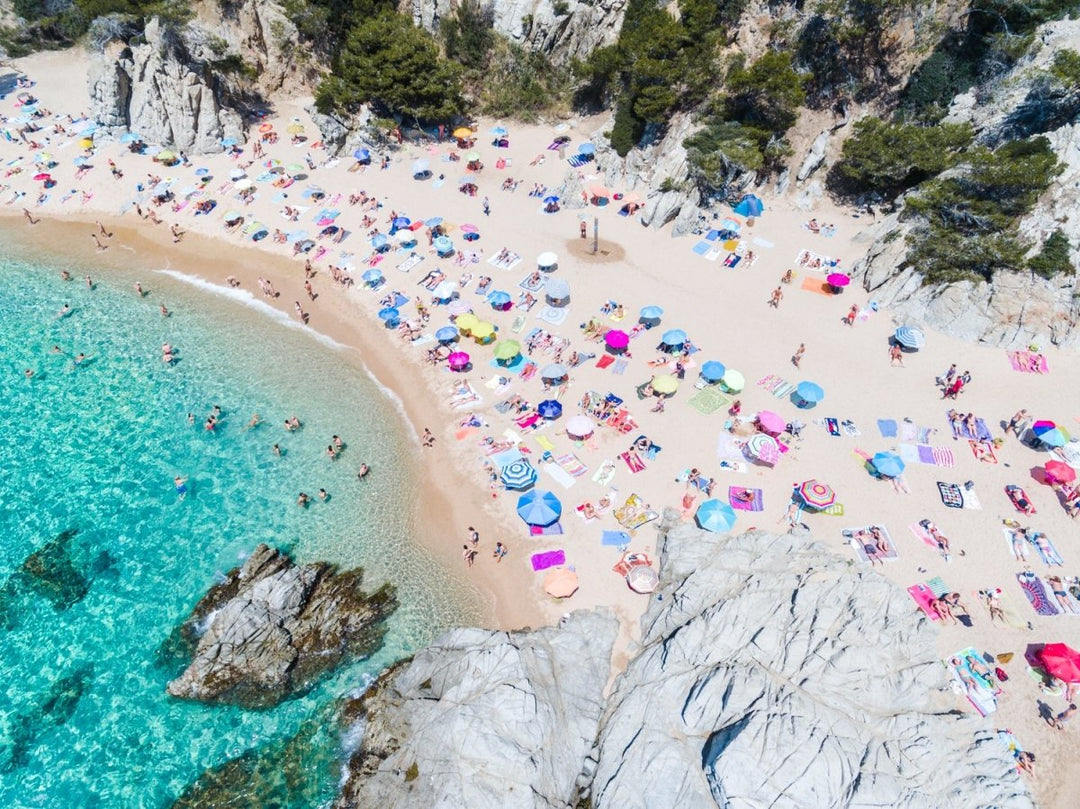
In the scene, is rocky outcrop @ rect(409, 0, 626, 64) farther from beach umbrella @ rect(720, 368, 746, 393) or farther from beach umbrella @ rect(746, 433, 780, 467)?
beach umbrella @ rect(746, 433, 780, 467)

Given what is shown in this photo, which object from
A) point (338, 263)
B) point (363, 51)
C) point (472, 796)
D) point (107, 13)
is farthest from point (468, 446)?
point (107, 13)

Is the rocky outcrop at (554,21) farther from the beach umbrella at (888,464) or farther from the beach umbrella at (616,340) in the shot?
the beach umbrella at (888,464)

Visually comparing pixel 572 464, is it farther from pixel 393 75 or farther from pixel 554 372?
pixel 393 75

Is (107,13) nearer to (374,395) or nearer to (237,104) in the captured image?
(237,104)

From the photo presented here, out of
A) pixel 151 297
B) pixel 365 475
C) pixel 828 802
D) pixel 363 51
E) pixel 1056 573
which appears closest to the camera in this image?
pixel 828 802

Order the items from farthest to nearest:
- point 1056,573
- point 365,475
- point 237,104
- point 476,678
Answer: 1. point 237,104
2. point 365,475
3. point 1056,573
4. point 476,678

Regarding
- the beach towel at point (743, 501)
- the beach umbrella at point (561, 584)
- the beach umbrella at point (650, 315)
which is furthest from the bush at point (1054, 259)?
the beach umbrella at point (561, 584)
